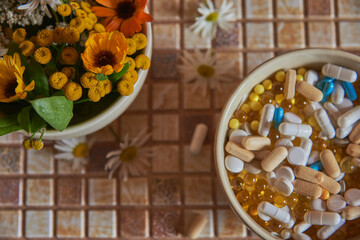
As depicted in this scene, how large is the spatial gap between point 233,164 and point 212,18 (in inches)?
10.2

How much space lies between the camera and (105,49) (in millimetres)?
451

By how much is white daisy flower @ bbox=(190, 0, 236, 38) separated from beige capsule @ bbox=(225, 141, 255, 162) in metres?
0.21

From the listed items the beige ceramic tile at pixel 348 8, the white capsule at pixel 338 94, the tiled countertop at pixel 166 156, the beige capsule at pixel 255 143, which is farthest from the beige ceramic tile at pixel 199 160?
the beige ceramic tile at pixel 348 8

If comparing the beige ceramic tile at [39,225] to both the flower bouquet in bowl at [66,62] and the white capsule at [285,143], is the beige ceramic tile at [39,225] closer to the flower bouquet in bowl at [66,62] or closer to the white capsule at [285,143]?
the flower bouquet in bowl at [66,62]

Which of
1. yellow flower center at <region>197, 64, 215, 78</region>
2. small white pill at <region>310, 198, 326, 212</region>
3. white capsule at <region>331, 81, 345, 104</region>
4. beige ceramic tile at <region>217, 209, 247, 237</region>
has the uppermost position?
yellow flower center at <region>197, 64, 215, 78</region>

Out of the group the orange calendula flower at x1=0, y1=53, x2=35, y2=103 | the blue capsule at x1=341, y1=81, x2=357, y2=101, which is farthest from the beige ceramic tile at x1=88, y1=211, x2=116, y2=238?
the blue capsule at x1=341, y1=81, x2=357, y2=101

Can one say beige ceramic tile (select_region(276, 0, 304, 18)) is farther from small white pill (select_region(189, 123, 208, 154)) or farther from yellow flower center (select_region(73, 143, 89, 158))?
yellow flower center (select_region(73, 143, 89, 158))

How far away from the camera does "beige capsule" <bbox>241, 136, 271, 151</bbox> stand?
596mm

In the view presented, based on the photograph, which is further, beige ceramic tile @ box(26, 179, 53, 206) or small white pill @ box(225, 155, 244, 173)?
beige ceramic tile @ box(26, 179, 53, 206)

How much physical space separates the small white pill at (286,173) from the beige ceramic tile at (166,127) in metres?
0.18

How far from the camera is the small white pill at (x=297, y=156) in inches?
23.6

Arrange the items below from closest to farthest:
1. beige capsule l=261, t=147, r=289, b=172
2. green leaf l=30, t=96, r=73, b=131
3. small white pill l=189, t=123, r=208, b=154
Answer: green leaf l=30, t=96, r=73, b=131
beige capsule l=261, t=147, r=289, b=172
small white pill l=189, t=123, r=208, b=154

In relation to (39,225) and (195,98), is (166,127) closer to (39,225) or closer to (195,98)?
(195,98)

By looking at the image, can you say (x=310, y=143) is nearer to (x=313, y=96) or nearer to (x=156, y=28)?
(x=313, y=96)
